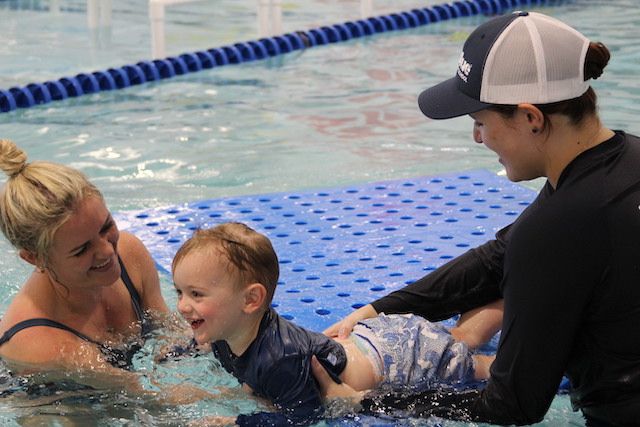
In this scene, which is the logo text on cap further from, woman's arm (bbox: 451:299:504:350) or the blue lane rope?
the blue lane rope

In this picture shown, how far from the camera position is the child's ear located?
3117 millimetres

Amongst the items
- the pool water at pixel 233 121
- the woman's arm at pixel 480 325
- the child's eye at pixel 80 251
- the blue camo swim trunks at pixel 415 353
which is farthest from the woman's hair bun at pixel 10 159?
the woman's arm at pixel 480 325

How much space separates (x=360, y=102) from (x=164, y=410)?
16.1 feet

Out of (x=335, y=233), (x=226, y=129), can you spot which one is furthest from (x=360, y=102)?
(x=335, y=233)

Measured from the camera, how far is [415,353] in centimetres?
334

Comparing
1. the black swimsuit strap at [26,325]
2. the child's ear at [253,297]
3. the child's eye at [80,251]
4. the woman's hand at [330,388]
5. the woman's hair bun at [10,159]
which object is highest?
the woman's hair bun at [10,159]

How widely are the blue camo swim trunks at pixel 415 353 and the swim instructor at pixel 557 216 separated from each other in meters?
0.44

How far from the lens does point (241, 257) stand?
309 centimetres

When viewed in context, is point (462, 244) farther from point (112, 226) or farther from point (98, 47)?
point (98, 47)

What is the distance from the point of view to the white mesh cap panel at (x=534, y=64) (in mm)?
2670

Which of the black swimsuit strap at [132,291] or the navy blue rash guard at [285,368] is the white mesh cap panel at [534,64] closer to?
the navy blue rash guard at [285,368]

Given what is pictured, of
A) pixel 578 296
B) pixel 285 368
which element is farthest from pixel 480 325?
pixel 578 296

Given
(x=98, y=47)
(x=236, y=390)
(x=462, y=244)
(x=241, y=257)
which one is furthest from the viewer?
(x=98, y=47)

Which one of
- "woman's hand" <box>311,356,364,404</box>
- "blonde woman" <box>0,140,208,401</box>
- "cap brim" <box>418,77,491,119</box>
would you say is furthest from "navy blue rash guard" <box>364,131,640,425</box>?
"blonde woman" <box>0,140,208,401</box>
